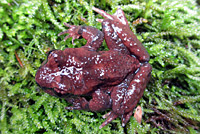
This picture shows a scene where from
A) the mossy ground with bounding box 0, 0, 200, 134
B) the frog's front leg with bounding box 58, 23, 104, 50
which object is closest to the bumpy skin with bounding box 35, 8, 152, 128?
the frog's front leg with bounding box 58, 23, 104, 50

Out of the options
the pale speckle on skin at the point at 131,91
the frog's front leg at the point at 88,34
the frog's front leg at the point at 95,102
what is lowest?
the frog's front leg at the point at 95,102

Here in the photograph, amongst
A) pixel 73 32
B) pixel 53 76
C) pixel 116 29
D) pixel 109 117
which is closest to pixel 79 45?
pixel 73 32

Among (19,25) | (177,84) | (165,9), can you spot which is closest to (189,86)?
(177,84)

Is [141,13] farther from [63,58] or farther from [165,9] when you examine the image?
[63,58]

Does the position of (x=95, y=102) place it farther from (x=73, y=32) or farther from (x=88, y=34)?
(x=73, y=32)

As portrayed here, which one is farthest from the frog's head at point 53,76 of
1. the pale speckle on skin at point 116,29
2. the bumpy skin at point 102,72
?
the pale speckle on skin at point 116,29

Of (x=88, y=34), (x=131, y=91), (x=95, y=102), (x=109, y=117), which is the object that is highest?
(x=88, y=34)

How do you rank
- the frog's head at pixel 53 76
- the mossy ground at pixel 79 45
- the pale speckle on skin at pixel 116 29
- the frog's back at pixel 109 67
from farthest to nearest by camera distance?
the pale speckle on skin at pixel 116 29, the mossy ground at pixel 79 45, the frog's back at pixel 109 67, the frog's head at pixel 53 76

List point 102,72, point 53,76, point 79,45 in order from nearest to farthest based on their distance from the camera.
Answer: point 53,76 < point 102,72 < point 79,45

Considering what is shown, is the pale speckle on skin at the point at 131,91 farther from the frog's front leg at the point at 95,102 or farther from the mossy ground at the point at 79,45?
the mossy ground at the point at 79,45
